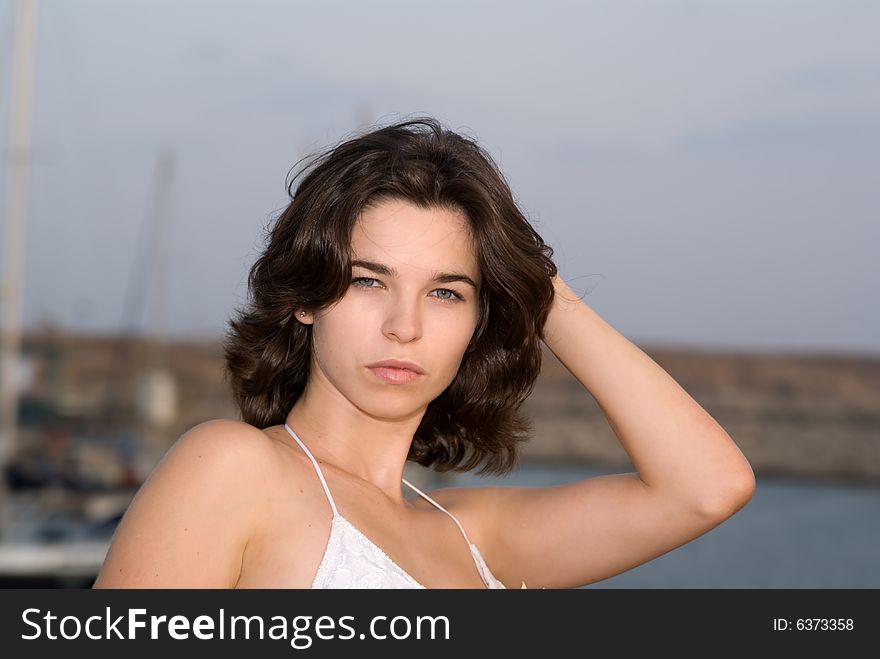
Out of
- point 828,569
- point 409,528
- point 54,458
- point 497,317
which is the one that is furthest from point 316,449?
point 828,569

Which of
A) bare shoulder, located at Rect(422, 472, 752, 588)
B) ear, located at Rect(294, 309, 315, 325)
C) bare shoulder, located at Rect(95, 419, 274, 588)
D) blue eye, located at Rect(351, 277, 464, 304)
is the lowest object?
bare shoulder, located at Rect(422, 472, 752, 588)

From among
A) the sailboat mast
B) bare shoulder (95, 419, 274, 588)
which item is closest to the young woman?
bare shoulder (95, 419, 274, 588)

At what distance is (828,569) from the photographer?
77.1 feet

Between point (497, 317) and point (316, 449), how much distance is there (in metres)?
0.47

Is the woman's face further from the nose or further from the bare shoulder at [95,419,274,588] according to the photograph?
the bare shoulder at [95,419,274,588]

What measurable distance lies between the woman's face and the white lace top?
203 millimetres

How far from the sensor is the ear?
220cm

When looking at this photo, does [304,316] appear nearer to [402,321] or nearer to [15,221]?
[402,321]

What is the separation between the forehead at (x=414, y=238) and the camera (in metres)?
2.08

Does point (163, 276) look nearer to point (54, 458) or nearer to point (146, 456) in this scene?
point (146, 456)

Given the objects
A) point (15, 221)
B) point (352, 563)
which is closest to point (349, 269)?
point (352, 563)

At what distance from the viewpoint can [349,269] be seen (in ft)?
6.82

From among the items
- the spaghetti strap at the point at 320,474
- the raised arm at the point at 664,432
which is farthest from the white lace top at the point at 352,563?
the raised arm at the point at 664,432

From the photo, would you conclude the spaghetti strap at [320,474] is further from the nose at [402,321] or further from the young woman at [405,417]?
the nose at [402,321]
